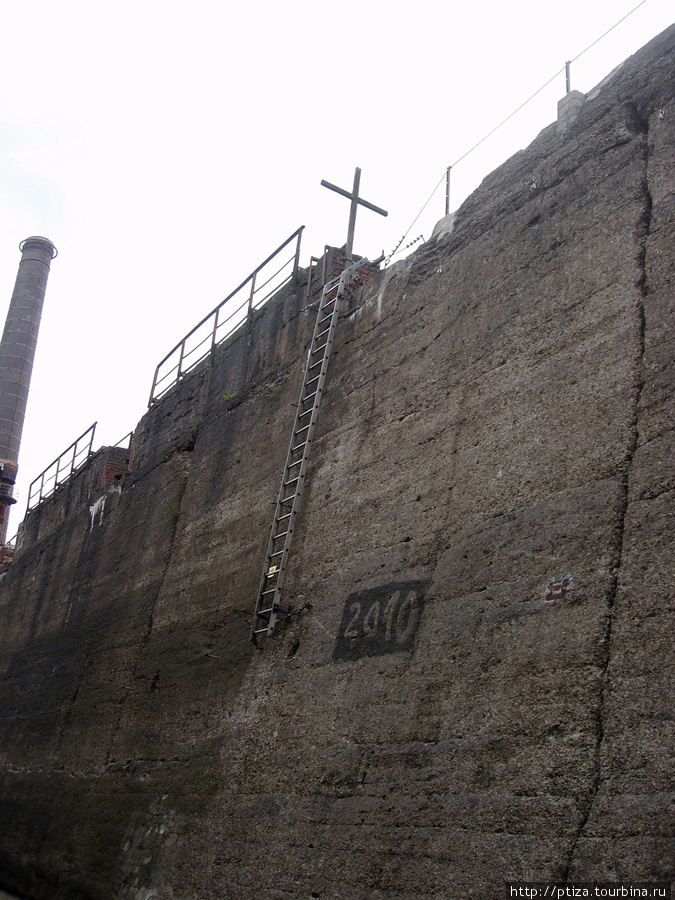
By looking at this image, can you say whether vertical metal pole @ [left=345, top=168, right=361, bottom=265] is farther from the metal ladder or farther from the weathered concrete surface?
the weathered concrete surface

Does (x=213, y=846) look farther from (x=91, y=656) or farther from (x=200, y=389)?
(x=200, y=389)

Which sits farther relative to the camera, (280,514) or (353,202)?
(353,202)

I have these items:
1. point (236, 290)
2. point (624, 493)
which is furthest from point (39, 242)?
point (624, 493)

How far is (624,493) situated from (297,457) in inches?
164

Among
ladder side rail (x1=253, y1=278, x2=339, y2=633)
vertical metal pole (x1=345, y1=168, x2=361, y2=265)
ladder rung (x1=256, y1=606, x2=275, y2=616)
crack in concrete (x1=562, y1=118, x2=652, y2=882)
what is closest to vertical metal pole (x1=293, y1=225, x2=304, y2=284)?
vertical metal pole (x1=345, y1=168, x2=361, y2=265)

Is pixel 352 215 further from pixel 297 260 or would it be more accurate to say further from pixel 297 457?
pixel 297 457

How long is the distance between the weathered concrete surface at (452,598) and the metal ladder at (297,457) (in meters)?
0.22

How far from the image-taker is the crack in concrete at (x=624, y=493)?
4410 mm

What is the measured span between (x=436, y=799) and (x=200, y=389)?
7.72 metres

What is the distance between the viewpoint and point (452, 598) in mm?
5949

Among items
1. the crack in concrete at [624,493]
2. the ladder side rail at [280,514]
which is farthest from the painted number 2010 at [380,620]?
the crack in concrete at [624,493]

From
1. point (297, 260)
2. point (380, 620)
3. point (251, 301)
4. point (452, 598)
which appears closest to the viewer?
point (452, 598)

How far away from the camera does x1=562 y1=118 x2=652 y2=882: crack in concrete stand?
14.5 feet

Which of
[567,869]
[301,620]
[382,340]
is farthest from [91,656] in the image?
[567,869]
